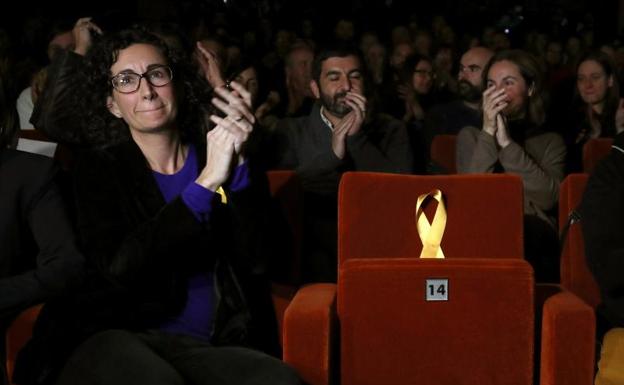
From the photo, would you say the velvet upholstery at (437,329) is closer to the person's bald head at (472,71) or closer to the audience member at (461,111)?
the audience member at (461,111)

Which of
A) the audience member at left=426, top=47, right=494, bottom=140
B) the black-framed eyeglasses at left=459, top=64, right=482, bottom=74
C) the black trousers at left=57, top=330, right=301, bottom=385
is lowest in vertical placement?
the black trousers at left=57, top=330, right=301, bottom=385

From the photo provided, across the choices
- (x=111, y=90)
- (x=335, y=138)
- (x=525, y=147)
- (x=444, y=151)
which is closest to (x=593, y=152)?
(x=525, y=147)

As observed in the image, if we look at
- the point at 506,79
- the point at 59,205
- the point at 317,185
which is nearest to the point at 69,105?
the point at 317,185

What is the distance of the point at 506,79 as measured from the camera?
12.6ft

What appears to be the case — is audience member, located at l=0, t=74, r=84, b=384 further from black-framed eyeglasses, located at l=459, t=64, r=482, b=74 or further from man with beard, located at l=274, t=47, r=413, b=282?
black-framed eyeglasses, located at l=459, t=64, r=482, b=74

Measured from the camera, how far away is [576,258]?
2840 millimetres

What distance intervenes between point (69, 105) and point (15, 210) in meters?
1.14

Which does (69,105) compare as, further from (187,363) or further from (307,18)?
(307,18)

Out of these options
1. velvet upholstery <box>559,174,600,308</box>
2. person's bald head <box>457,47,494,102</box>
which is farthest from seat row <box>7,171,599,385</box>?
person's bald head <box>457,47,494,102</box>

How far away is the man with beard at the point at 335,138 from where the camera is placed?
11.5ft

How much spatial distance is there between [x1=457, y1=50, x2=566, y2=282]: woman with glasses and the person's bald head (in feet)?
2.72

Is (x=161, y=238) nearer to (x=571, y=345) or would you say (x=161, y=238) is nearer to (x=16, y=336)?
(x=16, y=336)

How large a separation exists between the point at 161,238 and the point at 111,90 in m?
0.46

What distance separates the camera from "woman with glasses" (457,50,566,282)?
332cm
